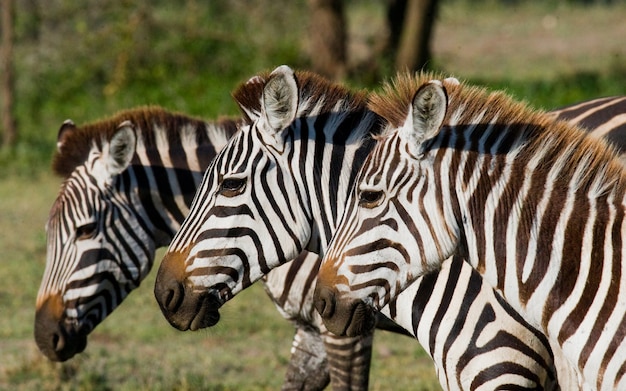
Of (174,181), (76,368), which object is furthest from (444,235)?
(76,368)

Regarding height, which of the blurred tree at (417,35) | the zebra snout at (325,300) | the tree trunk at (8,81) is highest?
the blurred tree at (417,35)

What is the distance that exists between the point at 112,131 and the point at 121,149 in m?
0.26

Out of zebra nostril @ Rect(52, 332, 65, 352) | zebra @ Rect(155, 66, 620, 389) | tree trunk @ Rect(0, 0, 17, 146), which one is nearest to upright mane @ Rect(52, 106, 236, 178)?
zebra nostril @ Rect(52, 332, 65, 352)

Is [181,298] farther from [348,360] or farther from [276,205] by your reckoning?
[348,360]

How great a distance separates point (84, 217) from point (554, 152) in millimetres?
2866

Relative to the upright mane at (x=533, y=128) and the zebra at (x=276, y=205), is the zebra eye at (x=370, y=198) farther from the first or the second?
the zebra at (x=276, y=205)

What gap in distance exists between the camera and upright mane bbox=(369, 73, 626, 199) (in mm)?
3703

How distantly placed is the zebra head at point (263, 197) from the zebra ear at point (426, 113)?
68 cm

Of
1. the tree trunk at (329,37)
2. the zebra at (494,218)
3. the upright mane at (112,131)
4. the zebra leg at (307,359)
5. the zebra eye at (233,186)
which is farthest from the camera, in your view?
the tree trunk at (329,37)

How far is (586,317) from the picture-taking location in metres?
3.63

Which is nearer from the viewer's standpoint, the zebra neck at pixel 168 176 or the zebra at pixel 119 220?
the zebra at pixel 119 220

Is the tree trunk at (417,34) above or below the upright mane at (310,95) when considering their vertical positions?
above

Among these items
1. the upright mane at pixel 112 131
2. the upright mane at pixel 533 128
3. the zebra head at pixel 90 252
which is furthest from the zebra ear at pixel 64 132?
the upright mane at pixel 533 128

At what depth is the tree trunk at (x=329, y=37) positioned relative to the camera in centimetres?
1864
